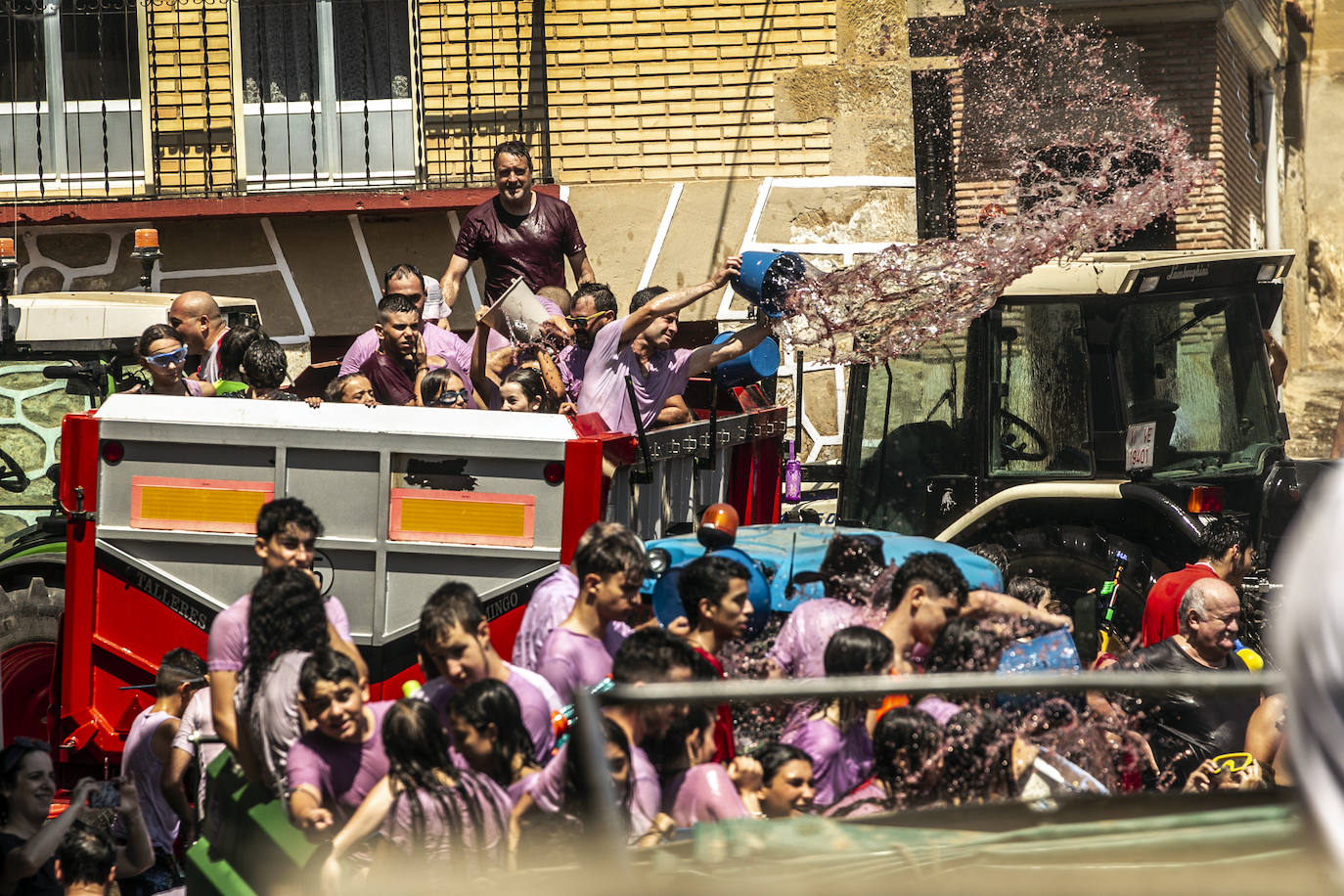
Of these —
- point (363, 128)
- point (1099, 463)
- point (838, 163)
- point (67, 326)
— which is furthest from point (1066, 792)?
point (363, 128)

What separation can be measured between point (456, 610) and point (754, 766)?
2190 mm

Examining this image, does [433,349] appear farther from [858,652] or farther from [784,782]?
[784,782]

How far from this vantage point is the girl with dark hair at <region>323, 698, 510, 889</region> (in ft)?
8.71

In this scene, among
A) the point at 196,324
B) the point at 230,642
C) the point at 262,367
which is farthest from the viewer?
the point at 196,324

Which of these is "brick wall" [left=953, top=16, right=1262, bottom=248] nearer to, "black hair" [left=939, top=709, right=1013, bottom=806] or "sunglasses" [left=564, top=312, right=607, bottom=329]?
"sunglasses" [left=564, top=312, right=607, bottom=329]

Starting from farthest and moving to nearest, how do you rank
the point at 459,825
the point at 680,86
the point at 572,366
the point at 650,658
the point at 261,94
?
the point at 261,94, the point at 680,86, the point at 572,366, the point at 650,658, the point at 459,825

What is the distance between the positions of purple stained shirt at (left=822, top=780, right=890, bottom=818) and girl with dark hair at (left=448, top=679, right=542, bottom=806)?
0.87 meters

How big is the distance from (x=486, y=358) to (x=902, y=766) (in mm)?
5440

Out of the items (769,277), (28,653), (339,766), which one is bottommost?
(28,653)

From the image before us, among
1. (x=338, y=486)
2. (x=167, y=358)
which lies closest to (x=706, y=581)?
(x=338, y=486)

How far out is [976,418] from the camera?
8.51 meters

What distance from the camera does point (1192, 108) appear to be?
15555mm

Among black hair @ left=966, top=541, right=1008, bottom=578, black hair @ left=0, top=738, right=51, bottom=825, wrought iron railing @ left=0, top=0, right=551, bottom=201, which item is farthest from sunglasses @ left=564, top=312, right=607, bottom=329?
wrought iron railing @ left=0, top=0, right=551, bottom=201

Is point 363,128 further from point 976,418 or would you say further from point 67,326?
point 976,418
